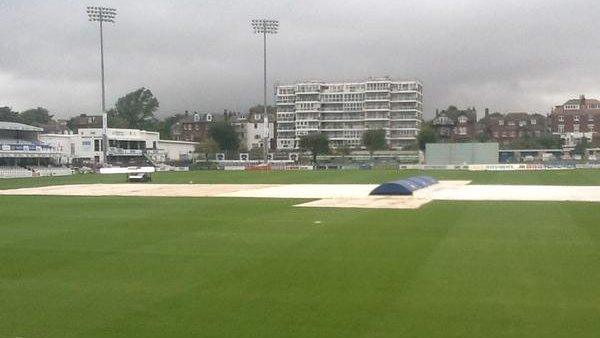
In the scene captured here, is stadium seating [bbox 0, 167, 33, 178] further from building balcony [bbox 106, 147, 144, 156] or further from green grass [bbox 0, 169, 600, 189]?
building balcony [bbox 106, 147, 144, 156]

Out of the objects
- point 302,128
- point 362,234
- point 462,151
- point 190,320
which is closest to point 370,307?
point 190,320

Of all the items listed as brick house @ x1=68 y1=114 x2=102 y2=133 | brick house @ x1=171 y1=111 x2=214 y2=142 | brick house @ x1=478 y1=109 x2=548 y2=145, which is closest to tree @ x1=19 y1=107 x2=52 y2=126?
brick house @ x1=68 y1=114 x2=102 y2=133

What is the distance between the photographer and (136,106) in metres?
167

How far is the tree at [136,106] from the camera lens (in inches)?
6526

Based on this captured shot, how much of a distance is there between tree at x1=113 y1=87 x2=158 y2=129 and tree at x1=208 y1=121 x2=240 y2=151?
42.1 metres

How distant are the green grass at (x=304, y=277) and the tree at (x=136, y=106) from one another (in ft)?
489

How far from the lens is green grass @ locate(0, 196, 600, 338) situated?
340 inches

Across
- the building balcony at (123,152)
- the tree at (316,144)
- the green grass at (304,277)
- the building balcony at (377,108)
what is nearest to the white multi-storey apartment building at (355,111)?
the building balcony at (377,108)

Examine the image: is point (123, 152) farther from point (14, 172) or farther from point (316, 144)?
point (316, 144)

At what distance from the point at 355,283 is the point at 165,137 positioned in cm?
15475

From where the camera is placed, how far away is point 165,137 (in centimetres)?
16188

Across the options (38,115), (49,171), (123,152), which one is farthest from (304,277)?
(38,115)

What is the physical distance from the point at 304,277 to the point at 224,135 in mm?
119186

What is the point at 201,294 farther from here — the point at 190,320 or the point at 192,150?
the point at 192,150
